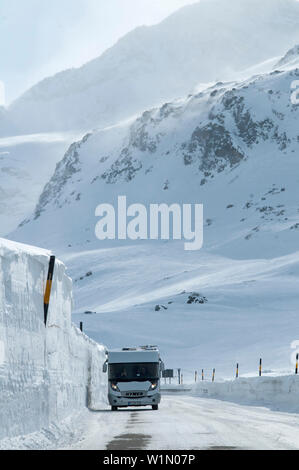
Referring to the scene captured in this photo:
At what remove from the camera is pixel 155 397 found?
93.6 feet

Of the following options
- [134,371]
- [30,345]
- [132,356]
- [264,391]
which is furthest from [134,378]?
[30,345]

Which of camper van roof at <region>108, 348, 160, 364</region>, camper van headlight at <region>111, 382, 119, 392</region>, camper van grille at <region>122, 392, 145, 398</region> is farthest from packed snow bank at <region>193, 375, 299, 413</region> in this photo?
camper van headlight at <region>111, 382, 119, 392</region>

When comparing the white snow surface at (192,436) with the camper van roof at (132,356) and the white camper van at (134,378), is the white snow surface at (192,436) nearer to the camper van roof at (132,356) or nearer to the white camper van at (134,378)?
the white camper van at (134,378)

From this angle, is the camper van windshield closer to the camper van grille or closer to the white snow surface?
the camper van grille

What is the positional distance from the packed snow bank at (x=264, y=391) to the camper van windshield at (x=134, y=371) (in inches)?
163

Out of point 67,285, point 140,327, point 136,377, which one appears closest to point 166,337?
point 140,327

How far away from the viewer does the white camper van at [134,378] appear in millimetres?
28672

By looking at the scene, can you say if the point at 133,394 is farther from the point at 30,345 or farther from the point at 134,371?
the point at 30,345

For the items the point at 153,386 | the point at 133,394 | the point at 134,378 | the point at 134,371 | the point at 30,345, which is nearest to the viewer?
the point at 30,345

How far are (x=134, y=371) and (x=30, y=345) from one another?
16.4 meters

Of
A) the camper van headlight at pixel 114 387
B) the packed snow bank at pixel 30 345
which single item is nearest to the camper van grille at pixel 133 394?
the camper van headlight at pixel 114 387

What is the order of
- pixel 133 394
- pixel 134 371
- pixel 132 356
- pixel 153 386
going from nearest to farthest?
pixel 133 394
pixel 153 386
pixel 134 371
pixel 132 356

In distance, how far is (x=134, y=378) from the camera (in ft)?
96.5
